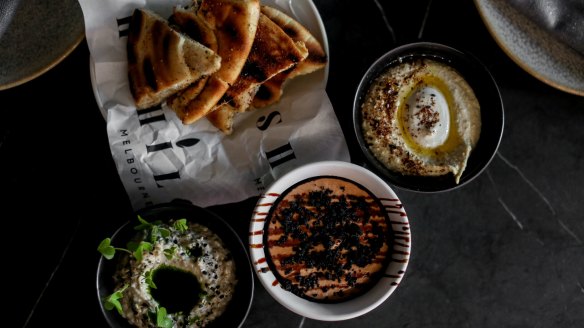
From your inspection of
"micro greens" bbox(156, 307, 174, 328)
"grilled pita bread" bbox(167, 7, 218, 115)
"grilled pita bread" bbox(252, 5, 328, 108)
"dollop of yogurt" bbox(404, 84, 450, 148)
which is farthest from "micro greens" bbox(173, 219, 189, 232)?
"dollop of yogurt" bbox(404, 84, 450, 148)

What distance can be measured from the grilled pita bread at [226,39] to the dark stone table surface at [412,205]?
1.59ft

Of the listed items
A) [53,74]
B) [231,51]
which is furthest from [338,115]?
[53,74]

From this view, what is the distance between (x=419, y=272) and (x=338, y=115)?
2.48 ft

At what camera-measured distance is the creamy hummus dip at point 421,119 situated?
7.60 feet

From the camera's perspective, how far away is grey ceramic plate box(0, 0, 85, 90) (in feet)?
7.30

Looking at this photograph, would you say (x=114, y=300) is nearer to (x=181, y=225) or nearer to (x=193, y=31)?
(x=181, y=225)

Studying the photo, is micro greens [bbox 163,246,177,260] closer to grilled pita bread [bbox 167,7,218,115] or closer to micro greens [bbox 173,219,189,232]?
micro greens [bbox 173,219,189,232]

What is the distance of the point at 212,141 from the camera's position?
2330 mm

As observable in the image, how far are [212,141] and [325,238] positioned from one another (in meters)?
0.57

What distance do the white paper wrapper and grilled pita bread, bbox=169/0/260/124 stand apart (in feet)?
0.63

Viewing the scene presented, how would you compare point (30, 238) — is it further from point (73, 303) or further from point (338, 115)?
point (338, 115)

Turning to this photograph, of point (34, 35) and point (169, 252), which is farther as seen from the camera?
point (34, 35)

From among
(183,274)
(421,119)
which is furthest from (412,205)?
(183,274)

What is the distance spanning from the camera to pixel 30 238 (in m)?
2.44
